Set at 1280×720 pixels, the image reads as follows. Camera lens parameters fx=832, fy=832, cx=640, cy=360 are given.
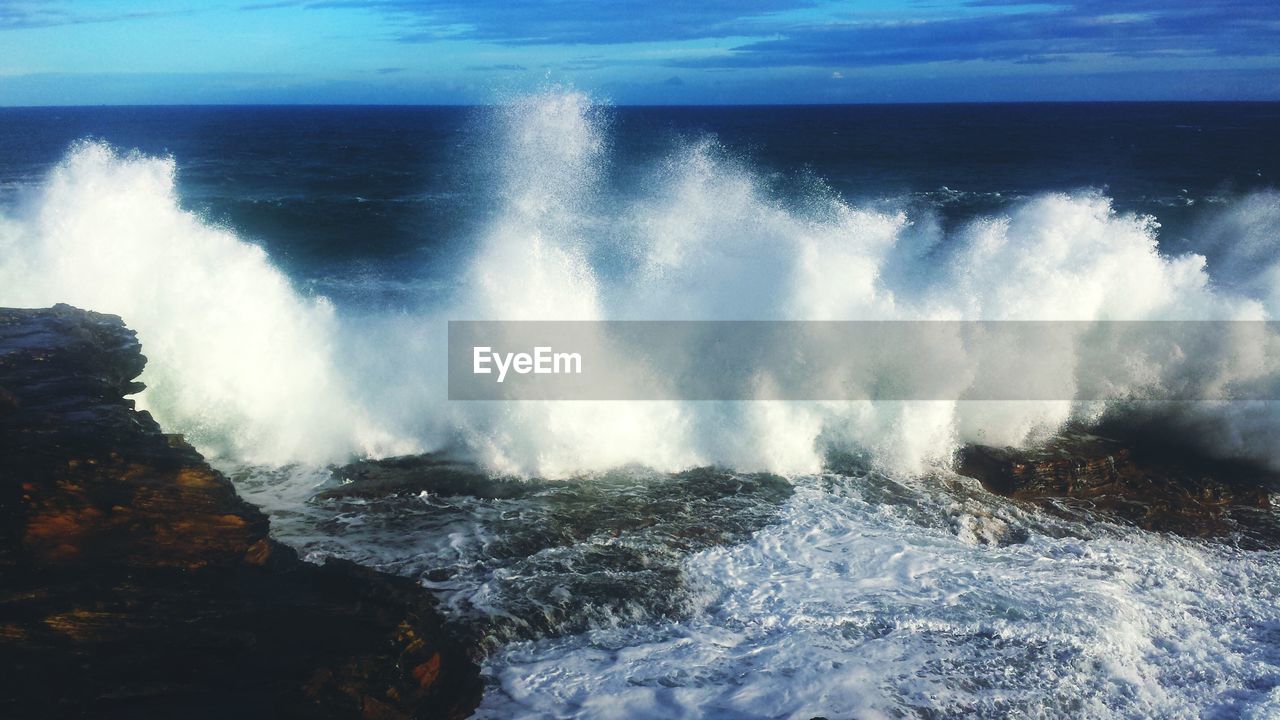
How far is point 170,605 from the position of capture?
5.61 meters

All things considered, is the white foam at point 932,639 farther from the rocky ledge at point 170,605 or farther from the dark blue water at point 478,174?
the dark blue water at point 478,174

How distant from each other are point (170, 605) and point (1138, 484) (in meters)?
A: 10.3

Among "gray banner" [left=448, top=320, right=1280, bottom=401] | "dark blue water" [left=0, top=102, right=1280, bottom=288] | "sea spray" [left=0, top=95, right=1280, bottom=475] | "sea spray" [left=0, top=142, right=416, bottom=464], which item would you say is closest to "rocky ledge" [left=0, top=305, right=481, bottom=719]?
"sea spray" [left=0, top=142, right=416, bottom=464]

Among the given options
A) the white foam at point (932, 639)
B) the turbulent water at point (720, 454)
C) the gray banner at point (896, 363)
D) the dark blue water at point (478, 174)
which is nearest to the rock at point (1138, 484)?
the turbulent water at point (720, 454)

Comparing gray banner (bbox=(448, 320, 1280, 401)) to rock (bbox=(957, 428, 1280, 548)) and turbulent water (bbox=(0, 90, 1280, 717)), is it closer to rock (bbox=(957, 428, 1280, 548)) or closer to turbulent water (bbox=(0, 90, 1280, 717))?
turbulent water (bbox=(0, 90, 1280, 717))

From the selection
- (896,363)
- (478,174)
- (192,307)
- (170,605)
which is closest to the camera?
(170,605)

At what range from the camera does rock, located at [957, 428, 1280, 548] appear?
9.34 metres

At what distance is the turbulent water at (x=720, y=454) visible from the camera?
6660mm

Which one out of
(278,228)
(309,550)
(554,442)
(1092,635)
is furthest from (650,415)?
(278,228)

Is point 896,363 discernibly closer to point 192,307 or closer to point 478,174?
point 192,307

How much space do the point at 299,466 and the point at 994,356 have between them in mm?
9689

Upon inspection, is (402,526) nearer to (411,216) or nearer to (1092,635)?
(1092,635)

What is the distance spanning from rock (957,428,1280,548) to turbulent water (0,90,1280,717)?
1.28ft

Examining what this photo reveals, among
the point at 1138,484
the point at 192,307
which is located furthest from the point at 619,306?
the point at 1138,484
